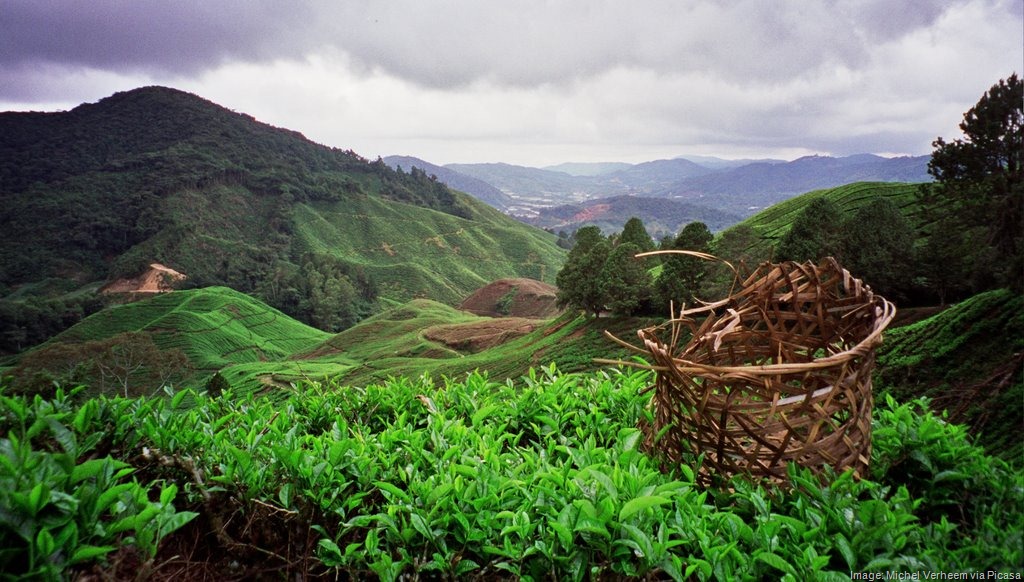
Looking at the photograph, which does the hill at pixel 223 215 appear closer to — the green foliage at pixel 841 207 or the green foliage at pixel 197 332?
the green foliage at pixel 197 332

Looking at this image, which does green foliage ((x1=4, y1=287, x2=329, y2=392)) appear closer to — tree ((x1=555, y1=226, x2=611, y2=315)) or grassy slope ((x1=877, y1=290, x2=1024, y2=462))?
Result: tree ((x1=555, y1=226, x2=611, y2=315))

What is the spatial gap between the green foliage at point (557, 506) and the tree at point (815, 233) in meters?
19.2

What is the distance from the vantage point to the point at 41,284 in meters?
73.8

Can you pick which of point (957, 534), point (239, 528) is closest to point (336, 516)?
point (239, 528)

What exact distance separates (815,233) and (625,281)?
995 cm

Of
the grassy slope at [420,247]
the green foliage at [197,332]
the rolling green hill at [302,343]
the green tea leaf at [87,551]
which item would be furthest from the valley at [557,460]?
→ the grassy slope at [420,247]

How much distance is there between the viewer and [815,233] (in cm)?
1955

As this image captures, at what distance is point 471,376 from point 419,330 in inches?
1932

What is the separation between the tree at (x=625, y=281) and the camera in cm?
2712

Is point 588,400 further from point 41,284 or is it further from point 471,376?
point 41,284

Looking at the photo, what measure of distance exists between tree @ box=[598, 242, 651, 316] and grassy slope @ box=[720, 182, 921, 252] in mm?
7765

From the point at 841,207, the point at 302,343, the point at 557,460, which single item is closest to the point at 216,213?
the point at 302,343

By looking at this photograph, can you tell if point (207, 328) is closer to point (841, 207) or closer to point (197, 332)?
point (197, 332)

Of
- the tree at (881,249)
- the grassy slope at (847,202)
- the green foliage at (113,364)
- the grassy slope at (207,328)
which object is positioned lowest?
the grassy slope at (207,328)
